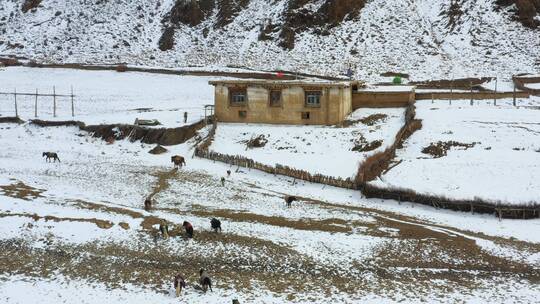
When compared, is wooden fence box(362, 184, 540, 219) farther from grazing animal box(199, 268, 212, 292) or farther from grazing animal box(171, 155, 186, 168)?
grazing animal box(199, 268, 212, 292)

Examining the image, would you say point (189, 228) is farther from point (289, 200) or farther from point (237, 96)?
point (237, 96)

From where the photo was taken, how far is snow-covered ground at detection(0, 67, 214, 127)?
5462 cm

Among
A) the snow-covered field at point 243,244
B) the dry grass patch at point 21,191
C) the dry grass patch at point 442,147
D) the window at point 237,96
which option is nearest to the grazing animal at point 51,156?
the snow-covered field at point 243,244

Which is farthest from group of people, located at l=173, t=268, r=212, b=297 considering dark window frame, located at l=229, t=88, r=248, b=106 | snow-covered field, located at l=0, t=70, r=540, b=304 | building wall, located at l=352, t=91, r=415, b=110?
building wall, located at l=352, t=91, r=415, b=110

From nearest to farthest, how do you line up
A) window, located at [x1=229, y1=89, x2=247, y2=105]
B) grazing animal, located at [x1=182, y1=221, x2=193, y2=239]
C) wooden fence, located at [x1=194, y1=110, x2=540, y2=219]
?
grazing animal, located at [x1=182, y1=221, x2=193, y2=239] → wooden fence, located at [x1=194, y1=110, x2=540, y2=219] → window, located at [x1=229, y1=89, x2=247, y2=105]

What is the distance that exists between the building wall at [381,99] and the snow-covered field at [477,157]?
2810 mm

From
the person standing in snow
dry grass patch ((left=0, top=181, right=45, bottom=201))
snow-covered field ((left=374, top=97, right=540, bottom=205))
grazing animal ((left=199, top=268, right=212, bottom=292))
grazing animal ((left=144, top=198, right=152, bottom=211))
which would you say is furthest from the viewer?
snow-covered field ((left=374, top=97, right=540, bottom=205))

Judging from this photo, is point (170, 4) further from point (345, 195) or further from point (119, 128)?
point (345, 195)

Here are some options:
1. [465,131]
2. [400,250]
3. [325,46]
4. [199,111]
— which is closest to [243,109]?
[199,111]

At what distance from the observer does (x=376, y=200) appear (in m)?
33.3

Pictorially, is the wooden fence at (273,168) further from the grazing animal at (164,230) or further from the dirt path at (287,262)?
the grazing animal at (164,230)

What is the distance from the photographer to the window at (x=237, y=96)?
50.8m

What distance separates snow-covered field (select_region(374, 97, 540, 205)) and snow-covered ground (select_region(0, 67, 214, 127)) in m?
20.6

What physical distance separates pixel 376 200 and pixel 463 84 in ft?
136
